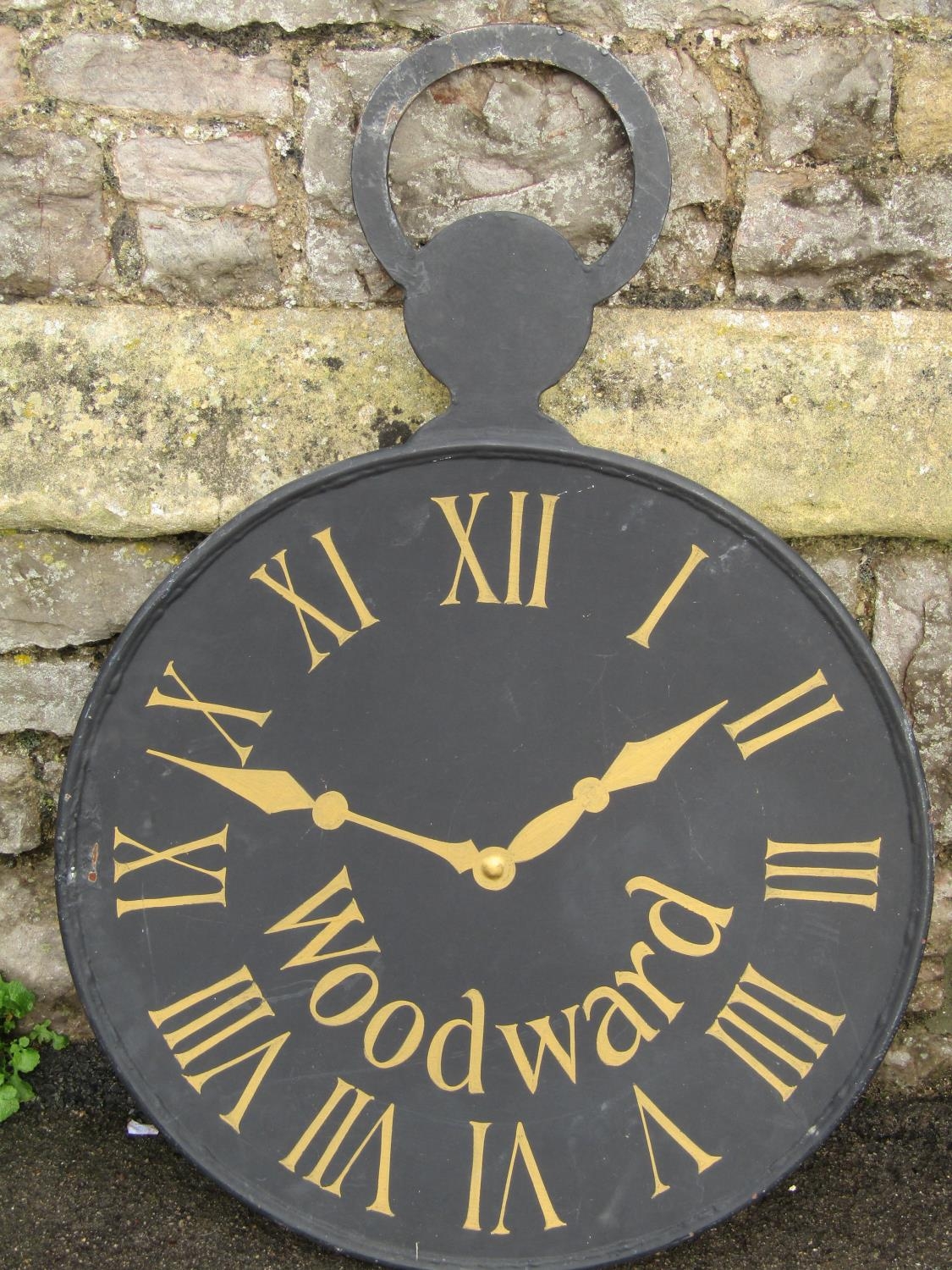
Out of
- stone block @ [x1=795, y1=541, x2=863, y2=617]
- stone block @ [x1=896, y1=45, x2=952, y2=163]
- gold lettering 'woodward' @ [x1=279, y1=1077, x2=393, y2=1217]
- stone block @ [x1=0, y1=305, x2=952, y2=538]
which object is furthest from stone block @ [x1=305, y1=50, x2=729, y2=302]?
gold lettering 'woodward' @ [x1=279, y1=1077, x2=393, y2=1217]

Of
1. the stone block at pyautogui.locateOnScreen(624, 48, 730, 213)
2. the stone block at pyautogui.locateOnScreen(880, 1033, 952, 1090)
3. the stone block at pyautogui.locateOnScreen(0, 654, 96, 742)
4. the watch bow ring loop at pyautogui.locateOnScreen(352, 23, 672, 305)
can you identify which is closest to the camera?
the watch bow ring loop at pyautogui.locateOnScreen(352, 23, 672, 305)

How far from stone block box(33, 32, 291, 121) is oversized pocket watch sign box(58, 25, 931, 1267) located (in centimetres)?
20

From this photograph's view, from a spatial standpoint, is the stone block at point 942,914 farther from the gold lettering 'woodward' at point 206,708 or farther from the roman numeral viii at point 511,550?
the gold lettering 'woodward' at point 206,708

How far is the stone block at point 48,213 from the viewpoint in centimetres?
149

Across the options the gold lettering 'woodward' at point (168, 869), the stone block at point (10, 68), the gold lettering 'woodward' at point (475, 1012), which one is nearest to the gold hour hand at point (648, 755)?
the gold lettering 'woodward' at point (475, 1012)

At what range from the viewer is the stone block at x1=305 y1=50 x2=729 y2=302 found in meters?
1.49

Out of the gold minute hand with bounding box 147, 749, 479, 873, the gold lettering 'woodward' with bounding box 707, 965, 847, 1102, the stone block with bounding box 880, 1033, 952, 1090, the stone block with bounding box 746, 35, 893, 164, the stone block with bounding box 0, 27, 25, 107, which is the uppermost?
the stone block with bounding box 746, 35, 893, 164

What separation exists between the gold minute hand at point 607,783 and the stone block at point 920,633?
35 centimetres

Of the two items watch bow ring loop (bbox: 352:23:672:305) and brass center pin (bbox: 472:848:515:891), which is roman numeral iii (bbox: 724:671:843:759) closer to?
brass center pin (bbox: 472:848:515:891)

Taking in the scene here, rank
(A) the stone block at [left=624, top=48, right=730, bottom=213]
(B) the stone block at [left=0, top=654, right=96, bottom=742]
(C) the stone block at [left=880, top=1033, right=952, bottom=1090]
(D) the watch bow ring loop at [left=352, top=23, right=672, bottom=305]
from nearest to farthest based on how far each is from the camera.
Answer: (D) the watch bow ring loop at [left=352, top=23, right=672, bottom=305], (A) the stone block at [left=624, top=48, right=730, bottom=213], (B) the stone block at [left=0, top=654, right=96, bottom=742], (C) the stone block at [left=880, top=1033, right=952, bottom=1090]

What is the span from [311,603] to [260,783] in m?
0.23

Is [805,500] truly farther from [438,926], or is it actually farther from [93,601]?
[93,601]

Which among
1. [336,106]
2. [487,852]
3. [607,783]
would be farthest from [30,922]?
[336,106]

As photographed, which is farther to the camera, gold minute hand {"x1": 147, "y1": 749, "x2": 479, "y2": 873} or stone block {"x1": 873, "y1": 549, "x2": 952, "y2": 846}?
stone block {"x1": 873, "y1": 549, "x2": 952, "y2": 846}
